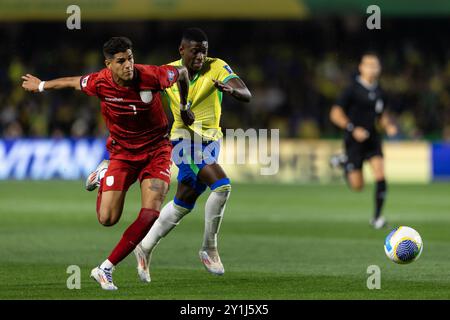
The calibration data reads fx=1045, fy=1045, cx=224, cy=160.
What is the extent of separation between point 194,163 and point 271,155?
1571cm

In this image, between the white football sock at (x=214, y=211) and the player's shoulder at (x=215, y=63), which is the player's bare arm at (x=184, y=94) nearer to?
the player's shoulder at (x=215, y=63)

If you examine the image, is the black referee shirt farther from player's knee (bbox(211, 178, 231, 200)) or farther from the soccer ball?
player's knee (bbox(211, 178, 231, 200))

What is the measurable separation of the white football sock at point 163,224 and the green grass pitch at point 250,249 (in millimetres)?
339

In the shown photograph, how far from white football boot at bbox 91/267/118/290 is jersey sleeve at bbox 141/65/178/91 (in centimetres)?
159

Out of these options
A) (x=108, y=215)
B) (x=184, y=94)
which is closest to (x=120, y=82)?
(x=184, y=94)

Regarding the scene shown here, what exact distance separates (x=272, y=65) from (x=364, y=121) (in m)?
15.7

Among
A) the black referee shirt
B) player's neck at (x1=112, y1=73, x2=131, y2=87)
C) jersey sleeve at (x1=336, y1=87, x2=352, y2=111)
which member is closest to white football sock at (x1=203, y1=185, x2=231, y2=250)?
player's neck at (x1=112, y1=73, x2=131, y2=87)

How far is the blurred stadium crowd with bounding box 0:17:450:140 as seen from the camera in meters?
28.0

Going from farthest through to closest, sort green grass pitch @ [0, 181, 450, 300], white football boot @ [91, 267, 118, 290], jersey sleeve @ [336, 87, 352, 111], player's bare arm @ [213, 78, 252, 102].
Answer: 1. jersey sleeve @ [336, 87, 352, 111]
2. player's bare arm @ [213, 78, 252, 102]
3. green grass pitch @ [0, 181, 450, 300]
4. white football boot @ [91, 267, 118, 290]

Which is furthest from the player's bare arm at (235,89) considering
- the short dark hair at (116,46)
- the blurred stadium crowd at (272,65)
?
the blurred stadium crowd at (272,65)

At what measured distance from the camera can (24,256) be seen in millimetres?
11258

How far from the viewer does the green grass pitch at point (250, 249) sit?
8.70 metres
